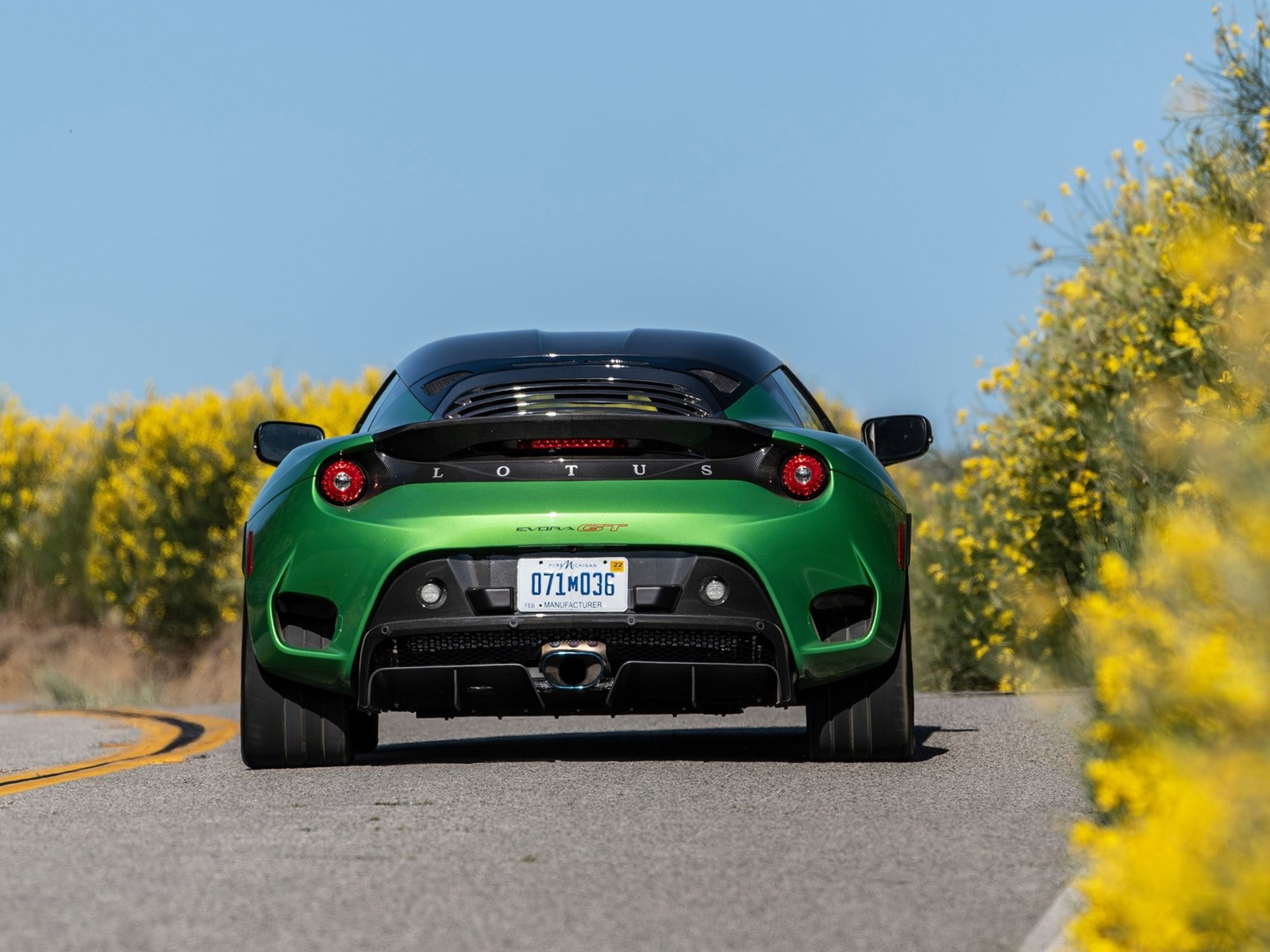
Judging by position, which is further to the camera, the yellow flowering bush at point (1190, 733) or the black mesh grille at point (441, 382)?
the black mesh grille at point (441, 382)

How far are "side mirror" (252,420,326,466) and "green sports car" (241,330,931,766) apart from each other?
521mm

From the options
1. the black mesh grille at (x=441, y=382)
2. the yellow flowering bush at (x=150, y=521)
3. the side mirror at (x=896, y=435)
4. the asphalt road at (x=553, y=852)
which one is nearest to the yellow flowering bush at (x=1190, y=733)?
the asphalt road at (x=553, y=852)

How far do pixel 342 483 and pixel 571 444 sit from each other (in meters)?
0.76

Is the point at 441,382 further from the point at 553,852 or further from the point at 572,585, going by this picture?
the point at 553,852

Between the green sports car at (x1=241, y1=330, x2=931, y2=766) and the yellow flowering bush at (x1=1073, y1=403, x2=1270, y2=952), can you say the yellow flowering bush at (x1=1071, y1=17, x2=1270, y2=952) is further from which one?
the green sports car at (x1=241, y1=330, x2=931, y2=766)

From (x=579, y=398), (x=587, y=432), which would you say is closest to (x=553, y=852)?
(x=587, y=432)

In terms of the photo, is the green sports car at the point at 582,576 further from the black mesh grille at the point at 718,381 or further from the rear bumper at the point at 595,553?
the black mesh grille at the point at 718,381

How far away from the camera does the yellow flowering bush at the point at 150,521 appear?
27406 mm

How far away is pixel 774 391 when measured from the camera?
6.93 metres

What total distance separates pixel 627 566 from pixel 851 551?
28.9 inches

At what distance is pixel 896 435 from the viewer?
7.16m

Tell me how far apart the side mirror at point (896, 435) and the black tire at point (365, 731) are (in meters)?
2.11

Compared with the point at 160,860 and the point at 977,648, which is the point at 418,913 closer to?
the point at 160,860

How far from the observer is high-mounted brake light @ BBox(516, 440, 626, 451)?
6.22m
